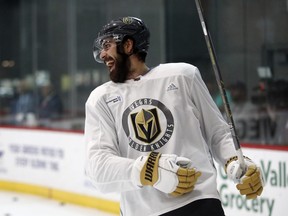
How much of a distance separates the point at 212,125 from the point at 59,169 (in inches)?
153

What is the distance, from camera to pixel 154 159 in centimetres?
164

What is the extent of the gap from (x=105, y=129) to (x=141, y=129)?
0.11 m

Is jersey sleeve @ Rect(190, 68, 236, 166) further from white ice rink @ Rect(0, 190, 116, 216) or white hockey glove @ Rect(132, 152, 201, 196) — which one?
white ice rink @ Rect(0, 190, 116, 216)

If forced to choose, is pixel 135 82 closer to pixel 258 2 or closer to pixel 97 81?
pixel 258 2

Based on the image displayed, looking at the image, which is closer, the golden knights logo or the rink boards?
the golden knights logo

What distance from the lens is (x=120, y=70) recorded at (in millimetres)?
1816

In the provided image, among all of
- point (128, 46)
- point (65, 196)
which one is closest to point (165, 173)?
point (128, 46)

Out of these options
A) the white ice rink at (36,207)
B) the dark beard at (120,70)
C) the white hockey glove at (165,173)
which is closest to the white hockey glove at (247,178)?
the white hockey glove at (165,173)

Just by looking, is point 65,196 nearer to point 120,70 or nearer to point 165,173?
point 120,70

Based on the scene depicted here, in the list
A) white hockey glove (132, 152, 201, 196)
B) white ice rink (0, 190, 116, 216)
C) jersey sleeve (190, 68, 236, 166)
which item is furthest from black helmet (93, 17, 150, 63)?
white ice rink (0, 190, 116, 216)

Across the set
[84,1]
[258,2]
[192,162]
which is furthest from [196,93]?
[84,1]

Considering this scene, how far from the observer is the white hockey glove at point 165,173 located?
162 centimetres

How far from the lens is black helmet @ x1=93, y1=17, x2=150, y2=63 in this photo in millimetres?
1818

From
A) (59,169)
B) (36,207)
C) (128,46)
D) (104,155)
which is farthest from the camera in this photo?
(59,169)
